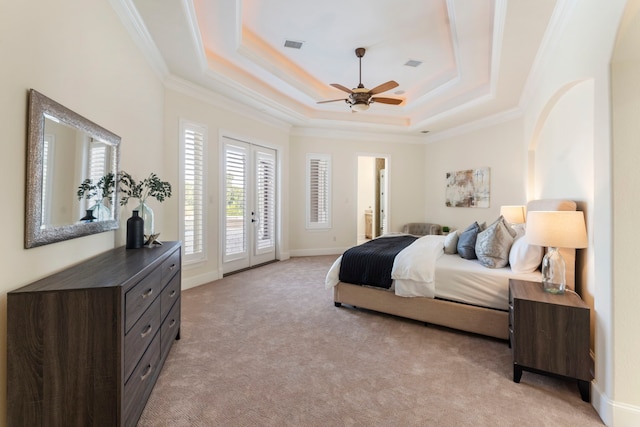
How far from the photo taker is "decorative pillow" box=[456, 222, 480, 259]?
319 cm

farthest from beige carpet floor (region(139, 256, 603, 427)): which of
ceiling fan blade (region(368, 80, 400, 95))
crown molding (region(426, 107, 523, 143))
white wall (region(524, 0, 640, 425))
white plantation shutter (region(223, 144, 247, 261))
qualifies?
crown molding (region(426, 107, 523, 143))

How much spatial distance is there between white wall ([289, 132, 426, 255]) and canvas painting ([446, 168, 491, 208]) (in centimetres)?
92

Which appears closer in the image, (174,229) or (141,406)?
(141,406)

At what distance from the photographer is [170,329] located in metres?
2.42

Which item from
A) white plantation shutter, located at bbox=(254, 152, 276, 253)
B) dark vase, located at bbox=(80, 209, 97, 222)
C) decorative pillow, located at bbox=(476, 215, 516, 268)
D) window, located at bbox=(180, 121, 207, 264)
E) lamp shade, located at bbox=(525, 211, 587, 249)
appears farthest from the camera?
white plantation shutter, located at bbox=(254, 152, 276, 253)

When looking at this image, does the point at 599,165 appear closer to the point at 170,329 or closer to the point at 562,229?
the point at 562,229

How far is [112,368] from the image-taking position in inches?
55.4

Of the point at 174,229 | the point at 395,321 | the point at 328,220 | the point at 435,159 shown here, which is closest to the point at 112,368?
the point at 395,321

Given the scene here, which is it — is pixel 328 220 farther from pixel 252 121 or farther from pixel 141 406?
pixel 141 406

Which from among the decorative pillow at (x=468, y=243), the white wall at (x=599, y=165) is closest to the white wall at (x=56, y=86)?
the white wall at (x=599, y=165)

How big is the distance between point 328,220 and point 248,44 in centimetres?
400

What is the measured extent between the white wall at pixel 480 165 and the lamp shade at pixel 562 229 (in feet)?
10.0

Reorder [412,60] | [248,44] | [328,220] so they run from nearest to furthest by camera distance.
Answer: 1. [248,44]
2. [412,60]
3. [328,220]

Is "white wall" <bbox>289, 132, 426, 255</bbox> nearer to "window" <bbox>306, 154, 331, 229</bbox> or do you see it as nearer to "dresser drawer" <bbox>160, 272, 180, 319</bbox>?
"window" <bbox>306, 154, 331, 229</bbox>
